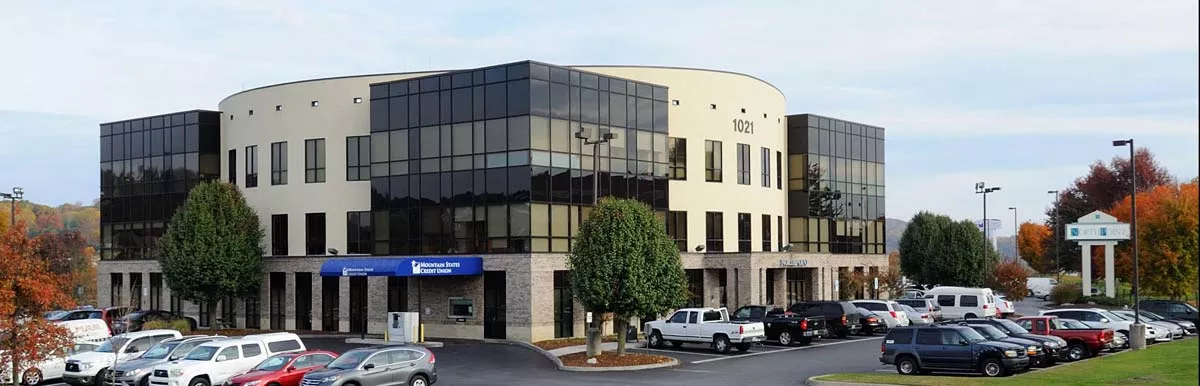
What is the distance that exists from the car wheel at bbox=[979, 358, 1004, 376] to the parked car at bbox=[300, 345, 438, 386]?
14959 millimetres

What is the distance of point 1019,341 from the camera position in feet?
97.5

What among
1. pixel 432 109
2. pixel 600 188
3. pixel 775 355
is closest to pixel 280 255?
pixel 432 109

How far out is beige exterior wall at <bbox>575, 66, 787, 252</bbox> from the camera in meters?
54.0

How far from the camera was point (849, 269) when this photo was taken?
66500mm

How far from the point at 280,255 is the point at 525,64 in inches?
762

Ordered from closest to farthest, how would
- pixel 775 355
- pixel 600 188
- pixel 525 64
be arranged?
pixel 775 355, pixel 525 64, pixel 600 188

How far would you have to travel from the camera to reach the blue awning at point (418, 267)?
45531 mm

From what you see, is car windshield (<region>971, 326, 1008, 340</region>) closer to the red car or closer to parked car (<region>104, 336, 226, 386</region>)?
the red car

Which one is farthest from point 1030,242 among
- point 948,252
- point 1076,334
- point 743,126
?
point 1076,334

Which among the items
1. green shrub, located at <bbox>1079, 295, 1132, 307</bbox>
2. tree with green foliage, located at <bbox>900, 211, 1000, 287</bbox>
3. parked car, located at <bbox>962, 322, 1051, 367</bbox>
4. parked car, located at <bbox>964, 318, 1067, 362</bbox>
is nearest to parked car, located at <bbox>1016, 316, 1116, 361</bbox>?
parked car, located at <bbox>964, 318, 1067, 362</bbox>

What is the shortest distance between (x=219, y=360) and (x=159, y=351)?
2.95 m

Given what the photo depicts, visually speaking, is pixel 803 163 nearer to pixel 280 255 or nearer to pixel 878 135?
pixel 878 135

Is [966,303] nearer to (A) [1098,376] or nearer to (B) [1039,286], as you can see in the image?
(A) [1098,376]

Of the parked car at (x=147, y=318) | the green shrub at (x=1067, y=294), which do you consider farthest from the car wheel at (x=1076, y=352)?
the parked car at (x=147, y=318)
